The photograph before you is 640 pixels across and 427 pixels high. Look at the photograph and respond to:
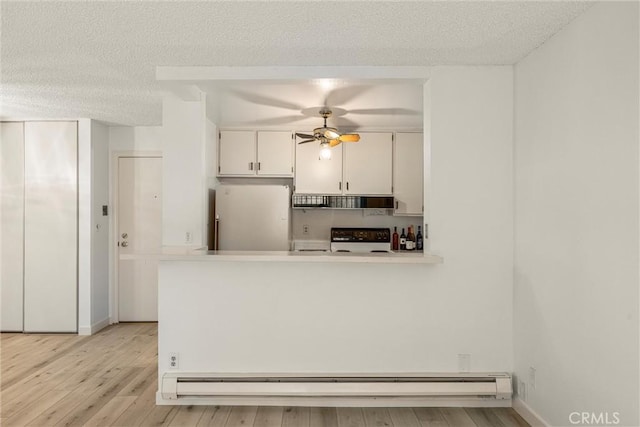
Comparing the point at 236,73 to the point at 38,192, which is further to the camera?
the point at 38,192

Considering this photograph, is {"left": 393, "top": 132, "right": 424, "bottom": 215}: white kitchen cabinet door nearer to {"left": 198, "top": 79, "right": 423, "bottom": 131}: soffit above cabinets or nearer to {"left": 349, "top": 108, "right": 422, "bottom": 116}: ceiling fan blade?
{"left": 198, "top": 79, "right": 423, "bottom": 131}: soffit above cabinets

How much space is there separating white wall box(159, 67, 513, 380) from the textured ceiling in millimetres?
464

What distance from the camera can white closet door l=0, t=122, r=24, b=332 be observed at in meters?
4.69

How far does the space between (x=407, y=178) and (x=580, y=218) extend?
8.71ft

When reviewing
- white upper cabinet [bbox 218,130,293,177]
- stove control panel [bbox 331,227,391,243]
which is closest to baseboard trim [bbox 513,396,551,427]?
stove control panel [bbox 331,227,391,243]

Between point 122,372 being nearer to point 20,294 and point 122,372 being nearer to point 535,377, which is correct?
point 20,294

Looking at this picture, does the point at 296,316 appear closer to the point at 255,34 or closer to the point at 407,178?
→ the point at 255,34

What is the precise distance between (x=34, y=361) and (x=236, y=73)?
3089 millimetres

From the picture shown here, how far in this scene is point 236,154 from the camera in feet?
15.4

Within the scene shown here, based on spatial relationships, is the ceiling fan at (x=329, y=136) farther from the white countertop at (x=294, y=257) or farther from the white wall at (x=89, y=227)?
the white wall at (x=89, y=227)

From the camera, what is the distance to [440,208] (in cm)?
287

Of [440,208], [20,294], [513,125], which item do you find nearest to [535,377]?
[440,208]

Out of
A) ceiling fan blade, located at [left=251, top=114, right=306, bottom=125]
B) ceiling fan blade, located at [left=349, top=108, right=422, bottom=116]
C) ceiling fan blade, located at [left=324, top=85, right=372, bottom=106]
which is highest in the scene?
ceiling fan blade, located at [left=324, top=85, right=372, bottom=106]

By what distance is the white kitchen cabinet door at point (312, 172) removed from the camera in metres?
4.74
